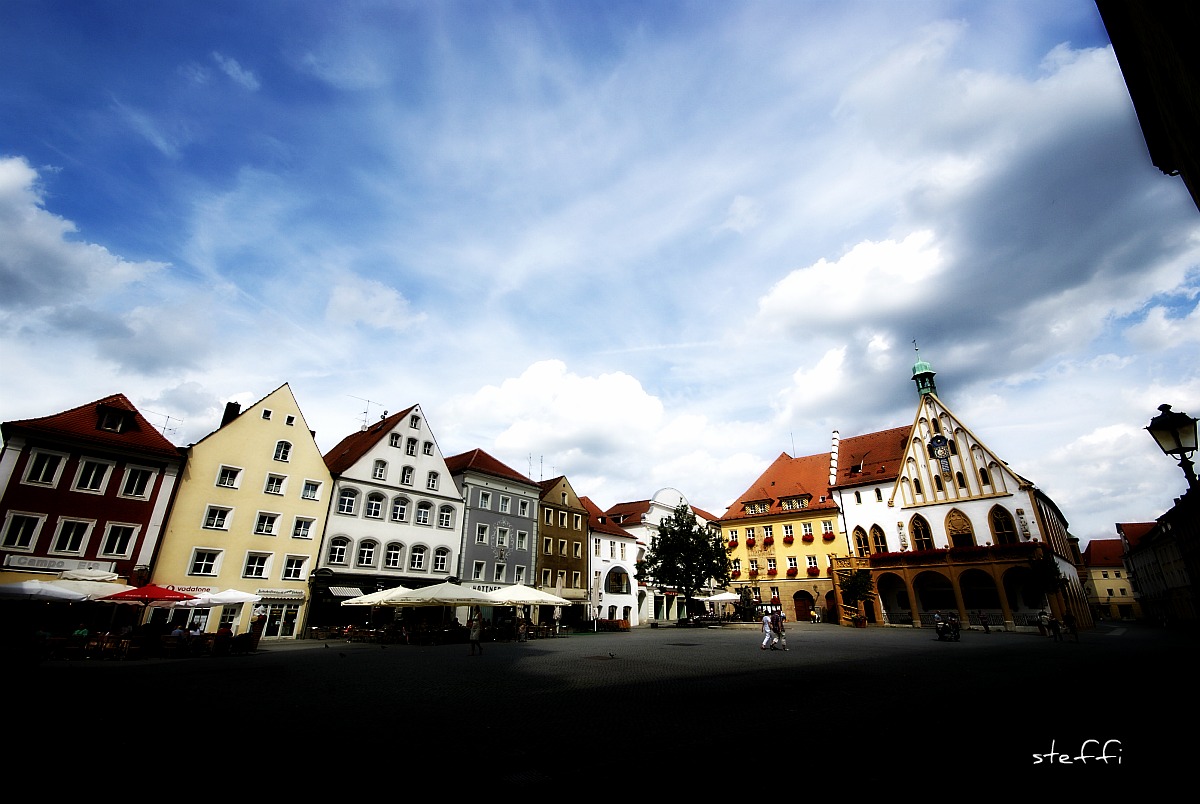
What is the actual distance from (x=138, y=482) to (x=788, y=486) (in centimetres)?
5165

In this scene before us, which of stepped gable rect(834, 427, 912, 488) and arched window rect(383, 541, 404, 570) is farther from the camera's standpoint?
stepped gable rect(834, 427, 912, 488)

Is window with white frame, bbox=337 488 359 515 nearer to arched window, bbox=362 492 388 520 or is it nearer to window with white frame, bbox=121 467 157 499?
arched window, bbox=362 492 388 520

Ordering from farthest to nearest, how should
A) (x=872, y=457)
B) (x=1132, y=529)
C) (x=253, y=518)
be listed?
(x=1132, y=529) < (x=872, y=457) < (x=253, y=518)

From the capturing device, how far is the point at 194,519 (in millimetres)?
29750

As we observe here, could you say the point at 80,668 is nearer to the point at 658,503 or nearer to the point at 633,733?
the point at 633,733

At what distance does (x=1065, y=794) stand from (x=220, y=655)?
27286 mm

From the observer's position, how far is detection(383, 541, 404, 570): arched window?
121ft

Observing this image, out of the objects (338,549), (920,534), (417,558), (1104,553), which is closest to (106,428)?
(338,549)

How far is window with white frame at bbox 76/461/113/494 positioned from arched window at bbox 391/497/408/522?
49.8 feet

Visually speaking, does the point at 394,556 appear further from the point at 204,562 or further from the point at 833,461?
the point at 833,461

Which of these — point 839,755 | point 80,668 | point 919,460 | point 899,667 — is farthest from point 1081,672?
point 919,460

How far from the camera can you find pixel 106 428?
28.7 metres

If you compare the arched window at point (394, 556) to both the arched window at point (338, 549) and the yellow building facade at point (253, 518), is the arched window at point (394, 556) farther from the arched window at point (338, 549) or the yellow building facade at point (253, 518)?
the yellow building facade at point (253, 518)

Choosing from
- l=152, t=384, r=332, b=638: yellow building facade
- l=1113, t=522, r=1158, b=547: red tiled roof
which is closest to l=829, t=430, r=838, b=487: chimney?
l=152, t=384, r=332, b=638: yellow building facade
